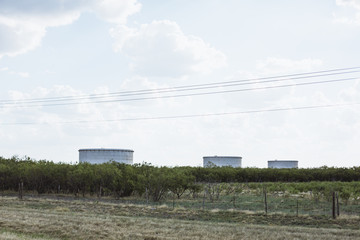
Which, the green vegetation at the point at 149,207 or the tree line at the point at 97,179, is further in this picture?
the tree line at the point at 97,179

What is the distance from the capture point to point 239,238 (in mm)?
16609

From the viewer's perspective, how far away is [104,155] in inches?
2534

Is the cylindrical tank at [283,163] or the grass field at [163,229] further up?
the cylindrical tank at [283,163]

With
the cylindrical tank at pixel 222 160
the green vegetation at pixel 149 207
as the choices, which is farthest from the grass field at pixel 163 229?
the cylindrical tank at pixel 222 160

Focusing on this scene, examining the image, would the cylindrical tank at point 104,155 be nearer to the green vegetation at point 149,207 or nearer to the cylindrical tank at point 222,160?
the green vegetation at point 149,207

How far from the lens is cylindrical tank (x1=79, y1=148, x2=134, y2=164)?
210 ft

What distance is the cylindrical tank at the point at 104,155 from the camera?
64.1m

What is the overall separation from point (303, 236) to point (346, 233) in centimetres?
268

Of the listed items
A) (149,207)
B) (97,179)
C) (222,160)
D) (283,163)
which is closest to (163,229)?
(149,207)

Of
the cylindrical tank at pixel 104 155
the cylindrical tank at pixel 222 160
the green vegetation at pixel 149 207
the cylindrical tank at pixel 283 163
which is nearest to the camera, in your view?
the green vegetation at pixel 149 207

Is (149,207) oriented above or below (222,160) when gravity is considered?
below

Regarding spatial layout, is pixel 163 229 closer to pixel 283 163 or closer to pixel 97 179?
pixel 97 179

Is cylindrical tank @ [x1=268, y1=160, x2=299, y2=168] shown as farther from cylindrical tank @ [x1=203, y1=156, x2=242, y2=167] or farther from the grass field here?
the grass field

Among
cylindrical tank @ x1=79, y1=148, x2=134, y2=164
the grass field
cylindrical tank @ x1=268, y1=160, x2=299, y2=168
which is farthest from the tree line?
cylindrical tank @ x1=268, y1=160, x2=299, y2=168
